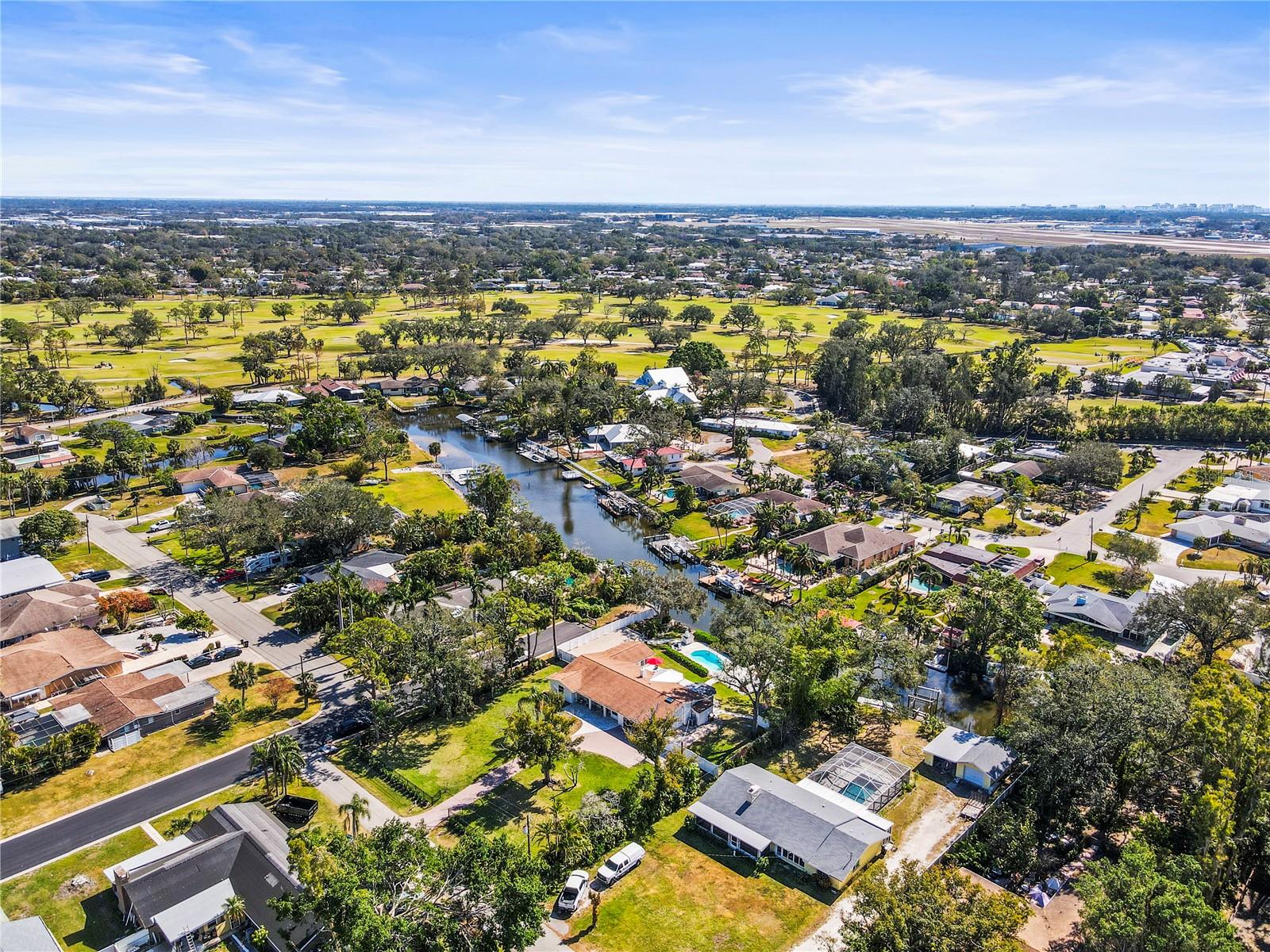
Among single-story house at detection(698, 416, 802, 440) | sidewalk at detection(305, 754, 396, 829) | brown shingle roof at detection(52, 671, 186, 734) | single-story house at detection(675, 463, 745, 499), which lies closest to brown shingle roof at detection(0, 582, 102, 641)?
brown shingle roof at detection(52, 671, 186, 734)

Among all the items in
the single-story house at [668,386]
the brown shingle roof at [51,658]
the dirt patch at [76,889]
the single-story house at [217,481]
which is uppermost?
the single-story house at [668,386]

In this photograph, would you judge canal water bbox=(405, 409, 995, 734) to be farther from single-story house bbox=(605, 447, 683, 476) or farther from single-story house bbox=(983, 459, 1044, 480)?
single-story house bbox=(983, 459, 1044, 480)

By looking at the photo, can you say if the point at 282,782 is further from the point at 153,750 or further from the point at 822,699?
the point at 822,699

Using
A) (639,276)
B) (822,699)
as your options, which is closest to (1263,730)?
(822,699)

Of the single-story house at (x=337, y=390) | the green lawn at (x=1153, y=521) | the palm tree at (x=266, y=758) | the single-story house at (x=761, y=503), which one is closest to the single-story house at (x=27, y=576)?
the palm tree at (x=266, y=758)

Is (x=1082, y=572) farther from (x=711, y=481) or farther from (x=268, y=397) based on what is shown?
(x=268, y=397)

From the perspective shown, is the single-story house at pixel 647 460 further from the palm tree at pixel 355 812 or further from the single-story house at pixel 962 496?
the palm tree at pixel 355 812
